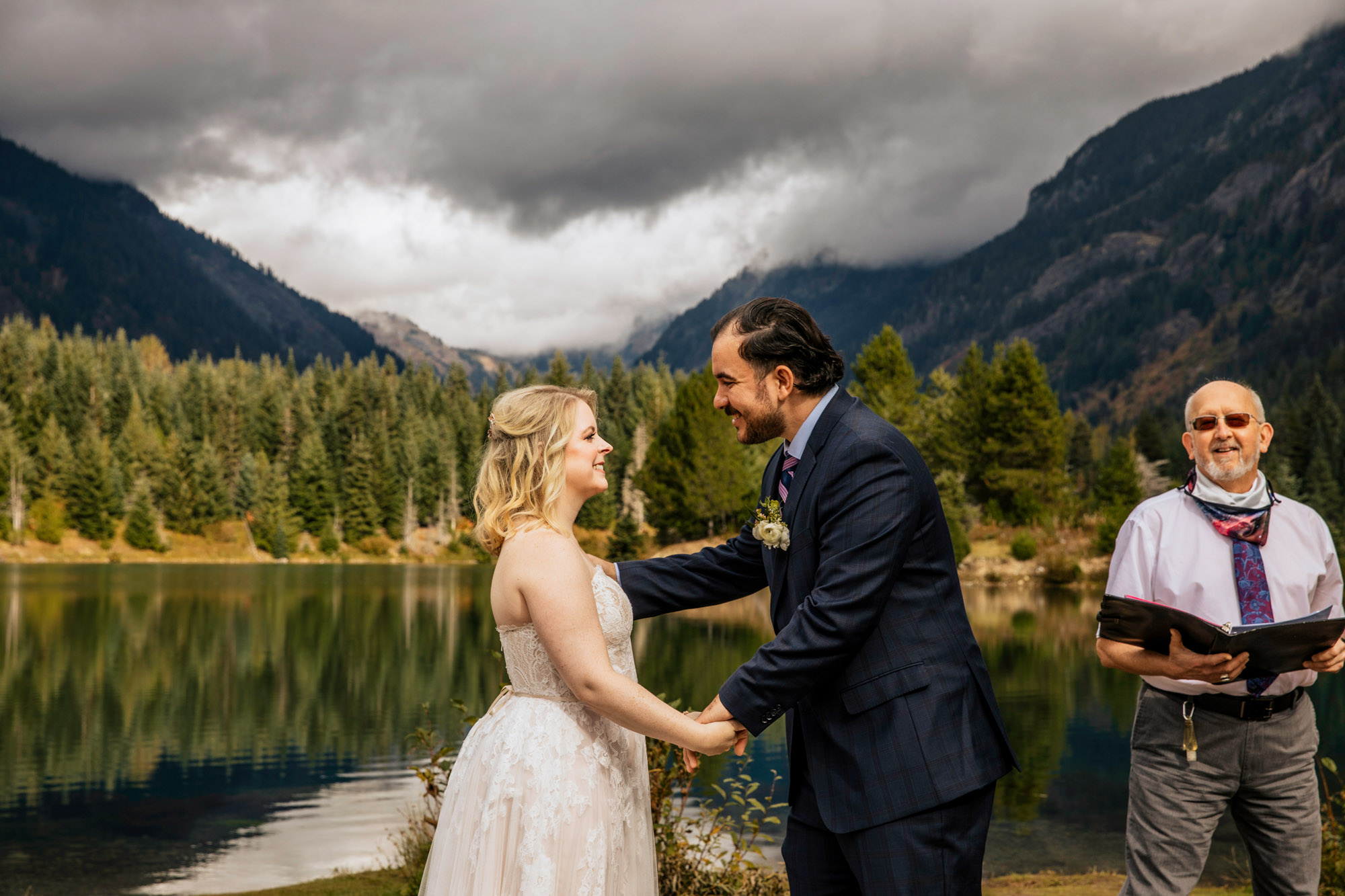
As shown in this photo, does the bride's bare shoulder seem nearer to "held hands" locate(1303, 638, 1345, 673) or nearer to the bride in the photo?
the bride

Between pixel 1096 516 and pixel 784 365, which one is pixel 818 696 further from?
pixel 1096 516

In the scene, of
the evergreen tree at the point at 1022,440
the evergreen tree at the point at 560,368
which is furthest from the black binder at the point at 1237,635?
the evergreen tree at the point at 560,368

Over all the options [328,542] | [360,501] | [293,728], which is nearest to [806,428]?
[293,728]

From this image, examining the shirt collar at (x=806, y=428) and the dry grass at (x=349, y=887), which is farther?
the dry grass at (x=349, y=887)

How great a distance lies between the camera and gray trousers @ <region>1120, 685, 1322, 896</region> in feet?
12.7

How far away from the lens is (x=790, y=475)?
3721mm

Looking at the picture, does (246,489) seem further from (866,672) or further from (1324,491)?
(866,672)

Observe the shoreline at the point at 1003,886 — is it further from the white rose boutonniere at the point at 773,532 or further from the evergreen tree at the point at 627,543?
the evergreen tree at the point at 627,543

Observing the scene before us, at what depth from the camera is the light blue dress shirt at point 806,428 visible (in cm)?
359

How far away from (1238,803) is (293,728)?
642 inches

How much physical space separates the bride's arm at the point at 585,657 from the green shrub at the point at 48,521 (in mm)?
75246

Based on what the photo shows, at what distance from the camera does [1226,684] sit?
385cm

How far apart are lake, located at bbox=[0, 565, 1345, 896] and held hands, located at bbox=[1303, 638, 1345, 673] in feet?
9.85

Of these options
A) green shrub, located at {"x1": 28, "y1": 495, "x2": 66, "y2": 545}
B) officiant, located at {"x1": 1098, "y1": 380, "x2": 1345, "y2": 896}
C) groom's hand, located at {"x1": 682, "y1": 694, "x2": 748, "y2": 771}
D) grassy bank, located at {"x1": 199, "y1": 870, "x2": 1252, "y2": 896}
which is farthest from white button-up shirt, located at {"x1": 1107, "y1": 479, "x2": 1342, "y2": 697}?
green shrub, located at {"x1": 28, "y1": 495, "x2": 66, "y2": 545}
